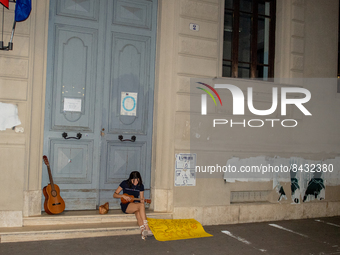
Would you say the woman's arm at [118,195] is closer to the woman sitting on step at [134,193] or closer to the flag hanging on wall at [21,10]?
the woman sitting on step at [134,193]

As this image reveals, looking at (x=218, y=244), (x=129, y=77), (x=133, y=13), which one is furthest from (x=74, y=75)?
(x=218, y=244)

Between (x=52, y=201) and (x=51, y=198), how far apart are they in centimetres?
5

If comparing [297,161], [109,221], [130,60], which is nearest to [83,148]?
[109,221]

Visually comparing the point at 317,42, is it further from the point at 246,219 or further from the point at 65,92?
the point at 65,92

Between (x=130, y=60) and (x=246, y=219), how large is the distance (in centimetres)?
392

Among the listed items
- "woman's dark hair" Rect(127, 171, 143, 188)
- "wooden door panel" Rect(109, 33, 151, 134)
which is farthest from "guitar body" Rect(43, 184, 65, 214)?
"wooden door panel" Rect(109, 33, 151, 134)

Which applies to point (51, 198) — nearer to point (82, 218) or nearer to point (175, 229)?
point (82, 218)

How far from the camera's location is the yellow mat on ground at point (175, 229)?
17.6 ft

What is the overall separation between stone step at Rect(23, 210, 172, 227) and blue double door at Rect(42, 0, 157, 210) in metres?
0.32

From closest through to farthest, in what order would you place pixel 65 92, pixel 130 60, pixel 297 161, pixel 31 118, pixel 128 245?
1. pixel 128 245
2. pixel 31 118
3. pixel 65 92
4. pixel 130 60
5. pixel 297 161

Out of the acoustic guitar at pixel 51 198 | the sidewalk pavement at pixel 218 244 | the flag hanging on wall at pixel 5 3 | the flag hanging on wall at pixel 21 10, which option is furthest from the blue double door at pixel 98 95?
the sidewalk pavement at pixel 218 244

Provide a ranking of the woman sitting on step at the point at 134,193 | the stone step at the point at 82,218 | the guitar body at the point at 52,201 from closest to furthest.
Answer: the stone step at the point at 82,218, the guitar body at the point at 52,201, the woman sitting on step at the point at 134,193

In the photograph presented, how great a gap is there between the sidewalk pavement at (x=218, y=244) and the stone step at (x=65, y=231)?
0.39ft

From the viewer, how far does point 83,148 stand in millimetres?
5965
